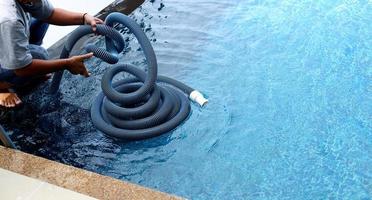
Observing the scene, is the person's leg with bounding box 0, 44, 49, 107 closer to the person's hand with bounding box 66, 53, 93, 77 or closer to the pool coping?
the person's hand with bounding box 66, 53, 93, 77

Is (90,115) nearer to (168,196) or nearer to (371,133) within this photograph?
(168,196)

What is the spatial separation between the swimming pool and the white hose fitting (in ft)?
0.25

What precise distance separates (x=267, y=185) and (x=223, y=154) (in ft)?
1.46

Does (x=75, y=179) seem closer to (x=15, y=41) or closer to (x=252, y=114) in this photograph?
(x=15, y=41)

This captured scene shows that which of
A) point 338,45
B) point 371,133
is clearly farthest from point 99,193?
point 338,45

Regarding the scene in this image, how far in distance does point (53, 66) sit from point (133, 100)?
2.54ft

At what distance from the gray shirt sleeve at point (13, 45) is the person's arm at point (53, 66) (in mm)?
88

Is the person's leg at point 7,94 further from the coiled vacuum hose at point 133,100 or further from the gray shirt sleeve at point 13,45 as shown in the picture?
the coiled vacuum hose at point 133,100

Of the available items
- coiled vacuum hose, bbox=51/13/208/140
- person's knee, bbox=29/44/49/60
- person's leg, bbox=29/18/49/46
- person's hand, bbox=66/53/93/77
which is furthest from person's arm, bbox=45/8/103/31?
person's hand, bbox=66/53/93/77

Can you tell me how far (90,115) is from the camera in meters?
3.55

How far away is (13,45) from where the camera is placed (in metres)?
2.98

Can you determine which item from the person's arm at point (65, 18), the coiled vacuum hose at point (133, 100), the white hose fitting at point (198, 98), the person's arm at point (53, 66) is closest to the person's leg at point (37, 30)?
the person's arm at point (65, 18)

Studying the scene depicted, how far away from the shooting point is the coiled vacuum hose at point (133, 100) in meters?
3.16

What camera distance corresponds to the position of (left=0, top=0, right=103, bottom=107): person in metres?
2.97
